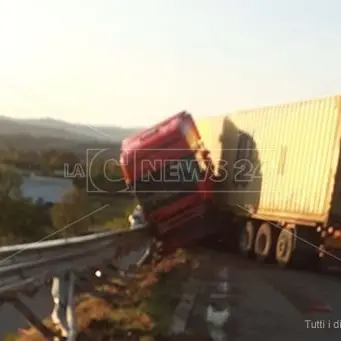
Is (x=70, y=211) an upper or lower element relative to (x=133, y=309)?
lower

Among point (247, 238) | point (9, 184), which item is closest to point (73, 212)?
point (9, 184)

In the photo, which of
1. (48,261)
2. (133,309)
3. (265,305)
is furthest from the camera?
(265,305)

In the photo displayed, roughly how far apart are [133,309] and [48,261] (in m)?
1.64

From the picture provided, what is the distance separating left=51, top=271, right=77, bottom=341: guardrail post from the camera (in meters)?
7.32

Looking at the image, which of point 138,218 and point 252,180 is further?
point 138,218

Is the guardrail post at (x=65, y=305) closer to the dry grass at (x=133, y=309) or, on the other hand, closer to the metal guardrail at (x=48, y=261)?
the metal guardrail at (x=48, y=261)

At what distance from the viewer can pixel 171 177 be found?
584 inches

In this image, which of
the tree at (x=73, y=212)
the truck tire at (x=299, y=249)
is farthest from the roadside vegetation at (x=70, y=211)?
the truck tire at (x=299, y=249)

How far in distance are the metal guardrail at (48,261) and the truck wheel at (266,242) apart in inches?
127

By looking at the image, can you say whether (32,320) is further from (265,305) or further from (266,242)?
(266,242)

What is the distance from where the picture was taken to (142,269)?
14000mm

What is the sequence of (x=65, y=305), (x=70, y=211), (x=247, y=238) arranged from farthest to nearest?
(x=70, y=211)
(x=247, y=238)
(x=65, y=305)

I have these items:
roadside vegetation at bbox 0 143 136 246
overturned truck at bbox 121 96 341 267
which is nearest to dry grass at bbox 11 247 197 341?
overturned truck at bbox 121 96 341 267

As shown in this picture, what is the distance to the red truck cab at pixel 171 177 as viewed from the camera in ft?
48.6
